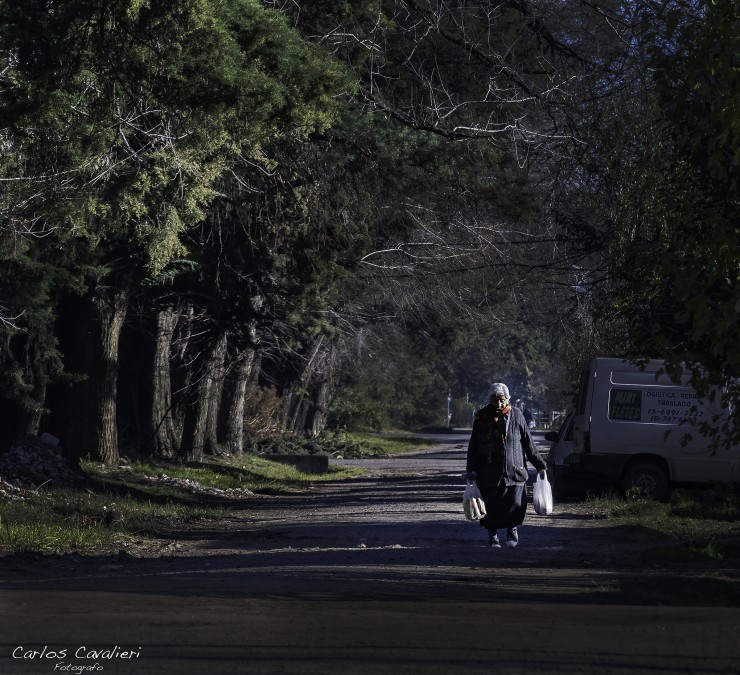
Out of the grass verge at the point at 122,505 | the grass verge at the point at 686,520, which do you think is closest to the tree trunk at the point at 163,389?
the grass verge at the point at 122,505

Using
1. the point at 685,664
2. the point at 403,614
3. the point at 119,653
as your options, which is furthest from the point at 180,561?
the point at 685,664

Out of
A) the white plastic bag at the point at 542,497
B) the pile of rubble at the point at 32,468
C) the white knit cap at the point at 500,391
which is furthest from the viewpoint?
the pile of rubble at the point at 32,468

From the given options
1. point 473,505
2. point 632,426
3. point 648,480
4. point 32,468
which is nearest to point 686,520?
point 648,480

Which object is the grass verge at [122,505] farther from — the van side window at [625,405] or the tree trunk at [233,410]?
the van side window at [625,405]

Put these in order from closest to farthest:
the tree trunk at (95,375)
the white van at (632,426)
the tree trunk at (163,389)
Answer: the white van at (632,426) → the tree trunk at (95,375) → the tree trunk at (163,389)

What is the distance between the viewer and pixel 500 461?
1300 centimetres

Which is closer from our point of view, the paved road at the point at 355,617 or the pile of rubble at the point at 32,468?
the paved road at the point at 355,617

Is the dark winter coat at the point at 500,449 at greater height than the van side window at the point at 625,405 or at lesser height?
lesser

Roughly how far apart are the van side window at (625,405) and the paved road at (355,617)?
7001 mm

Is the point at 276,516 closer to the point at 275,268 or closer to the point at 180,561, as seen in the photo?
the point at 275,268

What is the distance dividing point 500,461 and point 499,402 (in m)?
0.64

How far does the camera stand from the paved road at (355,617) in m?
6.57
